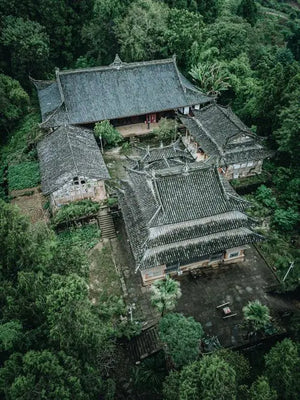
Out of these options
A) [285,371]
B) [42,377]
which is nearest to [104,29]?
[42,377]

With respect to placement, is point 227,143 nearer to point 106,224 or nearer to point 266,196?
point 266,196

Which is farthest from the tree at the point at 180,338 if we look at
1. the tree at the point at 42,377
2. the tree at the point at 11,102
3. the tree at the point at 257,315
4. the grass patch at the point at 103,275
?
the tree at the point at 11,102

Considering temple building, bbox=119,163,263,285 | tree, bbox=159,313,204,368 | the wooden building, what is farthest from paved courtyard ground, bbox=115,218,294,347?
the wooden building

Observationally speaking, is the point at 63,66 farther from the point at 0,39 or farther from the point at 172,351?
the point at 172,351

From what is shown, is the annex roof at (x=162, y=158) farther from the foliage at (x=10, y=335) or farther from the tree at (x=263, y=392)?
the tree at (x=263, y=392)

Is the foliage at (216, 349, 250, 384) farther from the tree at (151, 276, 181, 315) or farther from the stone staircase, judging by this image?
the stone staircase
